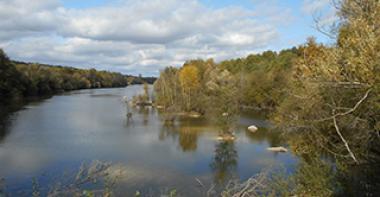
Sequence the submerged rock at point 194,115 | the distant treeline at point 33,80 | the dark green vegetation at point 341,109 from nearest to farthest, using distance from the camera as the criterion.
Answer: the dark green vegetation at point 341,109
the submerged rock at point 194,115
the distant treeline at point 33,80

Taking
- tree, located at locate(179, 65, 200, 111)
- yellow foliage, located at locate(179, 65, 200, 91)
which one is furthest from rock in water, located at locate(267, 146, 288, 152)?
yellow foliage, located at locate(179, 65, 200, 91)

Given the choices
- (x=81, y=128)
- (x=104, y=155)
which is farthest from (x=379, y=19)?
(x=81, y=128)

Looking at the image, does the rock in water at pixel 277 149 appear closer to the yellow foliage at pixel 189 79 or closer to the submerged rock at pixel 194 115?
the submerged rock at pixel 194 115

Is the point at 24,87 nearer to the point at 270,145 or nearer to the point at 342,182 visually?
the point at 270,145

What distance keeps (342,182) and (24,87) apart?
53800 mm

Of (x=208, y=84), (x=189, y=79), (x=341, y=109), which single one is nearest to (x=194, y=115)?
(x=208, y=84)

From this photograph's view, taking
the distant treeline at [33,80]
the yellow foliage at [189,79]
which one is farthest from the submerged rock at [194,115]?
A: the distant treeline at [33,80]

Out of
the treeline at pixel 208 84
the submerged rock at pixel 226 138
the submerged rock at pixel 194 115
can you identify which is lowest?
the submerged rock at pixel 194 115

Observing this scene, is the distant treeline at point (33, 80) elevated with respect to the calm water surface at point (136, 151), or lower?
elevated

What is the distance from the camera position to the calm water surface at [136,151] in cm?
1611

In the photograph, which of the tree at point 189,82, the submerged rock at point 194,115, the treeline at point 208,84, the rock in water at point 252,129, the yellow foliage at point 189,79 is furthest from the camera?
the yellow foliage at point 189,79

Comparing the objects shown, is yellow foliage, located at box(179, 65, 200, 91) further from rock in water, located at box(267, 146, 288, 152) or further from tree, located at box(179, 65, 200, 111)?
rock in water, located at box(267, 146, 288, 152)

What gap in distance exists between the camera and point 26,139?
2356cm

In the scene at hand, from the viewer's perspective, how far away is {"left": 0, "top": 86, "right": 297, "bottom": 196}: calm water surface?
52.9ft
